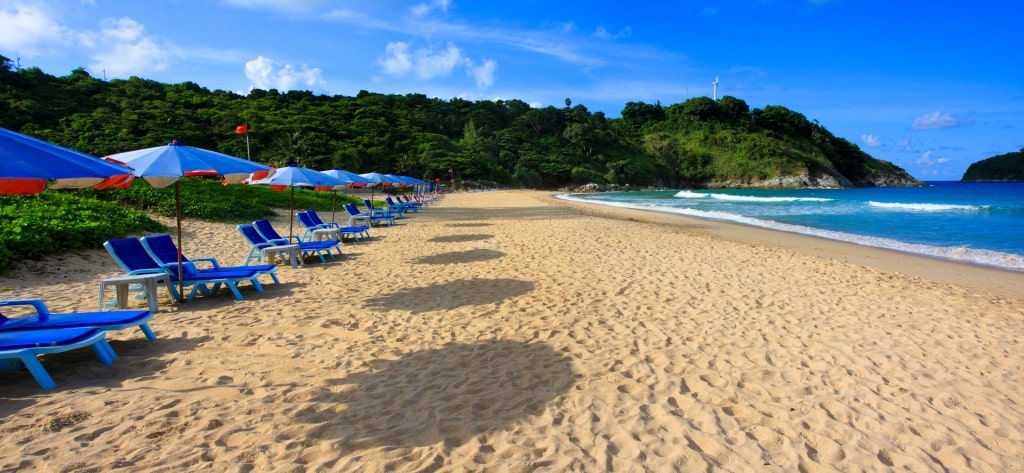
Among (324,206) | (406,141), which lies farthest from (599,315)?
(406,141)

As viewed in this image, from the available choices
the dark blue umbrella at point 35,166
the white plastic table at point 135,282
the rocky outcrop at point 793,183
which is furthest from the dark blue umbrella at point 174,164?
the rocky outcrop at point 793,183

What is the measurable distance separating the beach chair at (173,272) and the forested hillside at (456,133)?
44522mm

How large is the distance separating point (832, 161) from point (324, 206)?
113768 mm

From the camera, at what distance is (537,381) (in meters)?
3.65

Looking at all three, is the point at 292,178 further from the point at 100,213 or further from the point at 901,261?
the point at 901,261

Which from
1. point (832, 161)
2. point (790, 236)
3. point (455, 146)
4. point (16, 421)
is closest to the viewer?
point (16, 421)

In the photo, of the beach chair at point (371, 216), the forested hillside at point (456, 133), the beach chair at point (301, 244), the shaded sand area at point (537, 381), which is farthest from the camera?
the forested hillside at point (456, 133)

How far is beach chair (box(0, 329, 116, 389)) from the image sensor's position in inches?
127

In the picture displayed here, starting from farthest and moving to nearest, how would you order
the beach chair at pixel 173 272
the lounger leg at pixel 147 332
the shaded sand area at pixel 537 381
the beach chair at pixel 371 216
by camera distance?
the beach chair at pixel 371 216
the beach chair at pixel 173 272
the lounger leg at pixel 147 332
the shaded sand area at pixel 537 381

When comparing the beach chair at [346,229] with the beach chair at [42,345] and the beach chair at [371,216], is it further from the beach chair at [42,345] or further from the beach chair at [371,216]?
the beach chair at [42,345]

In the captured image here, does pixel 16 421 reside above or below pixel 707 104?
below

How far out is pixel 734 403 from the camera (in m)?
3.35

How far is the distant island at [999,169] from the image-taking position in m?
125

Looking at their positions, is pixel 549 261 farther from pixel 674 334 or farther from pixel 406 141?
pixel 406 141
